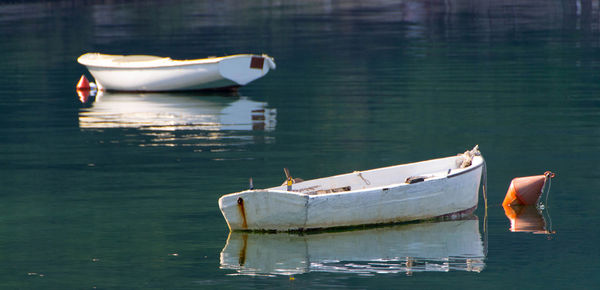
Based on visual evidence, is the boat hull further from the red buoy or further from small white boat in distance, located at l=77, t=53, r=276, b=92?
the red buoy

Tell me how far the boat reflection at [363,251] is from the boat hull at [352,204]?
216mm

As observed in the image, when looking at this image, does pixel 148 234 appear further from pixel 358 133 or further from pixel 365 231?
pixel 358 133

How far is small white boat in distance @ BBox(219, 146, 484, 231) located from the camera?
1950 cm

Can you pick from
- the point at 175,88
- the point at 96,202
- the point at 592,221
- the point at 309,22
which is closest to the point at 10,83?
the point at 175,88

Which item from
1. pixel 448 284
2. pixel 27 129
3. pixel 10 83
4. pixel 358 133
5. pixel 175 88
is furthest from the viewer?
pixel 10 83

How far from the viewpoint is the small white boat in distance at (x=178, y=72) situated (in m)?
45.4

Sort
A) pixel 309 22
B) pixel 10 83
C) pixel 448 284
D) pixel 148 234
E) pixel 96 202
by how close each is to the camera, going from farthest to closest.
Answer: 1. pixel 309 22
2. pixel 10 83
3. pixel 96 202
4. pixel 148 234
5. pixel 448 284

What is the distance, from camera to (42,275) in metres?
17.5

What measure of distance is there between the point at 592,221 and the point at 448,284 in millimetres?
5147

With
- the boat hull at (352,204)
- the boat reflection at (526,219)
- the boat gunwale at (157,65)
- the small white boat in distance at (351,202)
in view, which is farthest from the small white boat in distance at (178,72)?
the boat hull at (352,204)

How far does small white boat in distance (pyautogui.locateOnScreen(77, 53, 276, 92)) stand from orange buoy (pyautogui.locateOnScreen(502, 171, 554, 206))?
2337cm

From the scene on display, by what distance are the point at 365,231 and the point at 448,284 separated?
12.0 ft

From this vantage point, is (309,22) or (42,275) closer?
(42,275)

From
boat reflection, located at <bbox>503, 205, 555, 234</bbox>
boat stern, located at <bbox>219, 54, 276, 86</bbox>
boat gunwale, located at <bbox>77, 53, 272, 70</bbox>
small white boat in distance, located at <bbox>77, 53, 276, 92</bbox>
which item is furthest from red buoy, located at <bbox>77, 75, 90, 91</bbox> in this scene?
boat reflection, located at <bbox>503, 205, 555, 234</bbox>
